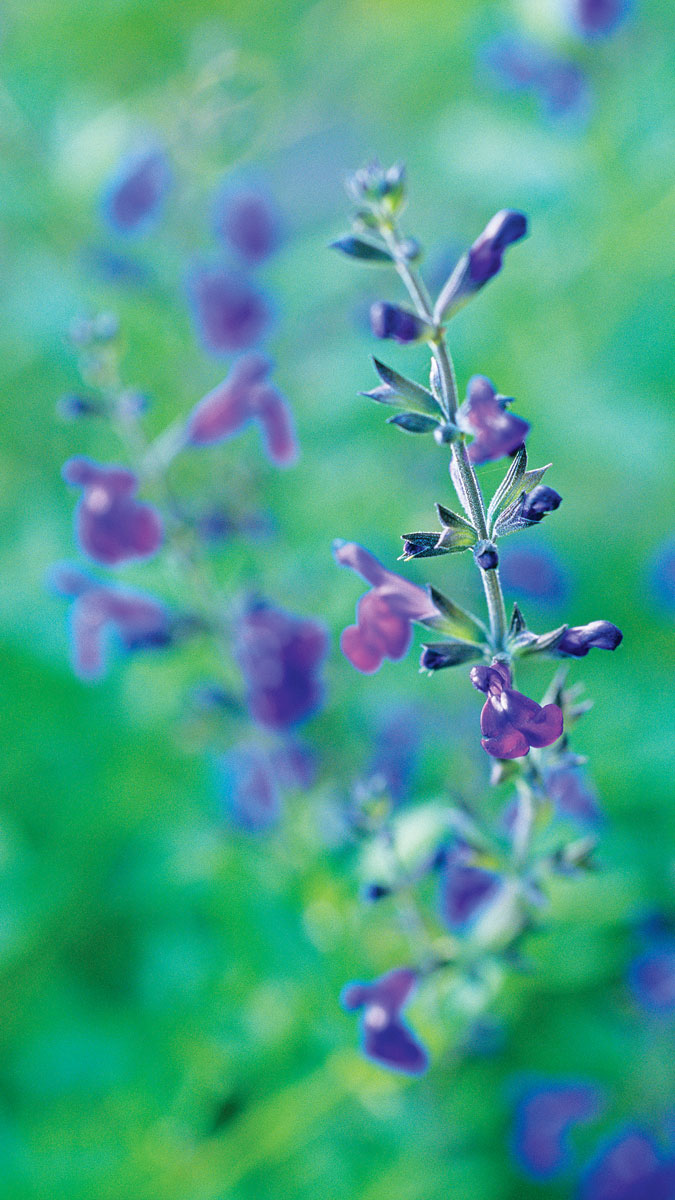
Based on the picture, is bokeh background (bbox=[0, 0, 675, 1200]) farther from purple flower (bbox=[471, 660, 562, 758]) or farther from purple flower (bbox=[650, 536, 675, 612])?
purple flower (bbox=[471, 660, 562, 758])

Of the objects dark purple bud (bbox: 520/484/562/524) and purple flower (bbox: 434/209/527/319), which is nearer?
dark purple bud (bbox: 520/484/562/524)

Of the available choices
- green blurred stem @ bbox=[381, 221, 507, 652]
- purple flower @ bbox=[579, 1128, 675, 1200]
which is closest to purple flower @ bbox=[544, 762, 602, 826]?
green blurred stem @ bbox=[381, 221, 507, 652]

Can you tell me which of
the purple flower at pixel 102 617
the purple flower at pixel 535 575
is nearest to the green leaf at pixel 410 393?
the purple flower at pixel 102 617

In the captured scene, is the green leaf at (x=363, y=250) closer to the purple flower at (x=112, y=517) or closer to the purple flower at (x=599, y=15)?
the purple flower at (x=112, y=517)

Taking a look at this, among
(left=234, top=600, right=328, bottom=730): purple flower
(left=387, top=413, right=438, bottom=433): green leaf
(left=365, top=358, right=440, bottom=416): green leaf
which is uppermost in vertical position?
(left=234, top=600, right=328, bottom=730): purple flower

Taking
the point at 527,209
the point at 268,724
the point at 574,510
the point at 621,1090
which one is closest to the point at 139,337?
the point at 527,209

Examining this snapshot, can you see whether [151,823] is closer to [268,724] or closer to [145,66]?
[268,724]

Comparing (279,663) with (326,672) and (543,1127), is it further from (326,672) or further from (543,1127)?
(543,1127)
